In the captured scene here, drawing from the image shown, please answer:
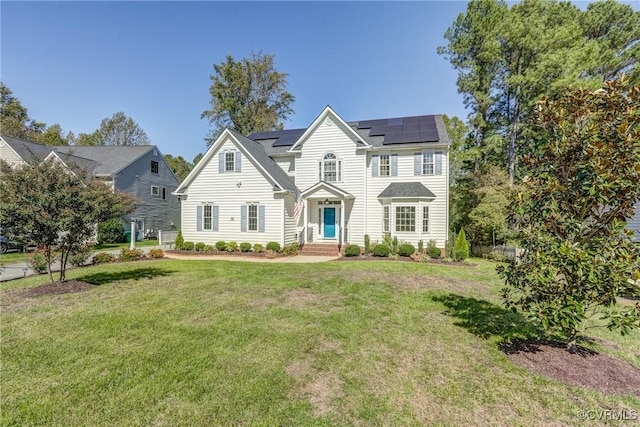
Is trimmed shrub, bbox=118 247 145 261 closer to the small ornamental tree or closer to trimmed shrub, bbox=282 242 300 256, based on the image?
trimmed shrub, bbox=282 242 300 256

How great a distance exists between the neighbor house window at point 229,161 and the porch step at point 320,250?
6.85m

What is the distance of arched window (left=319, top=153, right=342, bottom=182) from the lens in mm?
18000

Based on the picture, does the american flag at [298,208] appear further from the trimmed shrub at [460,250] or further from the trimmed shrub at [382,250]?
the trimmed shrub at [460,250]

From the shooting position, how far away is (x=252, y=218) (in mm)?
17359

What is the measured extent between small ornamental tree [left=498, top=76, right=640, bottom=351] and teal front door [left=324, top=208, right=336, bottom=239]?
13.8 meters

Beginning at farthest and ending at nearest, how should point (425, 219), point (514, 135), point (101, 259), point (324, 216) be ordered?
point (514, 135) < point (324, 216) < point (425, 219) < point (101, 259)

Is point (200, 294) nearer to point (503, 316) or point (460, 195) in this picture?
point (503, 316)

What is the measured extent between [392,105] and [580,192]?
2256 centimetres

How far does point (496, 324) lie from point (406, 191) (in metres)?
11.5

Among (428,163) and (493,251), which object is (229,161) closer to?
(428,163)

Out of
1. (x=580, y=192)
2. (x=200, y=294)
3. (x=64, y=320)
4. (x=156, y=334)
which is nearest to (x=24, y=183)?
(x=64, y=320)

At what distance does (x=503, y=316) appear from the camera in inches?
251

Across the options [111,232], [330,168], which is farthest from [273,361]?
[111,232]

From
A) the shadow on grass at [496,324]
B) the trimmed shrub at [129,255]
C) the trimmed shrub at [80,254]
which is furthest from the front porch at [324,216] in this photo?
the trimmed shrub at [80,254]
